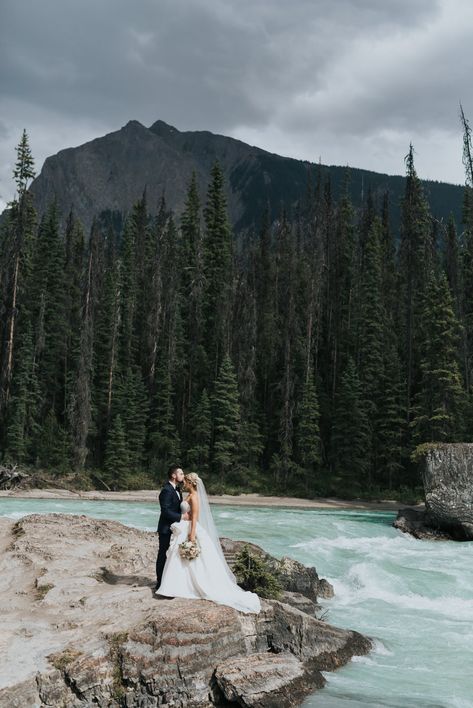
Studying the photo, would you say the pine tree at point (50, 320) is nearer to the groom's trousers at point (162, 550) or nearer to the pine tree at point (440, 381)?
the pine tree at point (440, 381)

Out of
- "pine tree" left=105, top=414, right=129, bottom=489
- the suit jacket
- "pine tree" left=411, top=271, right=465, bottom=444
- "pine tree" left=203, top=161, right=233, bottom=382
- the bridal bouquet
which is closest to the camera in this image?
the bridal bouquet

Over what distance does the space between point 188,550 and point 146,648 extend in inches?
70.6

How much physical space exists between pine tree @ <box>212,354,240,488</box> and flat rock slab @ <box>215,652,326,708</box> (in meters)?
35.8

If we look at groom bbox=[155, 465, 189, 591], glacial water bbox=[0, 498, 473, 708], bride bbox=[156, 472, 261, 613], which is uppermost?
groom bbox=[155, 465, 189, 591]

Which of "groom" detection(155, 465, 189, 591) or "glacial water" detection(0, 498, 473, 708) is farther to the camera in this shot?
"groom" detection(155, 465, 189, 591)

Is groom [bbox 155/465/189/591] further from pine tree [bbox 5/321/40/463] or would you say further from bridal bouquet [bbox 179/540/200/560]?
pine tree [bbox 5/321/40/463]

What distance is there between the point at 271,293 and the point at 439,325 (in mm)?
20700

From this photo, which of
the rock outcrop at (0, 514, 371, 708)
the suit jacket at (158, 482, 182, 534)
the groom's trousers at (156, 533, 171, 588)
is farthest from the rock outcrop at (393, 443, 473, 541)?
the suit jacket at (158, 482, 182, 534)

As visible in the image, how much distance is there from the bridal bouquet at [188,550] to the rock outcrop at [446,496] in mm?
18732

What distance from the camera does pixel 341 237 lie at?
203 feet

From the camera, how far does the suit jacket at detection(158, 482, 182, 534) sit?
10.4 m

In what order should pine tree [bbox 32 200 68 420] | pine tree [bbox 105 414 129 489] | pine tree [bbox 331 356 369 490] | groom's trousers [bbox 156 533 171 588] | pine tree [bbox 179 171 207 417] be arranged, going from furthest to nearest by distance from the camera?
1. pine tree [bbox 179 171 207 417]
2. pine tree [bbox 32 200 68 420]
3. pine tree [bbox 331 356 369 490]
4. pine tree [bbox 105 414 129 489]
5. groom's trousers [bbox 156 533 171 588]

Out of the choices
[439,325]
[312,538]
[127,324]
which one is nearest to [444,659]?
[312,538]

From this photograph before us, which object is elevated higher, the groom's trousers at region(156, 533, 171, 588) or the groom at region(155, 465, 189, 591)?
the groom at region(155, 465, 189, 591)
